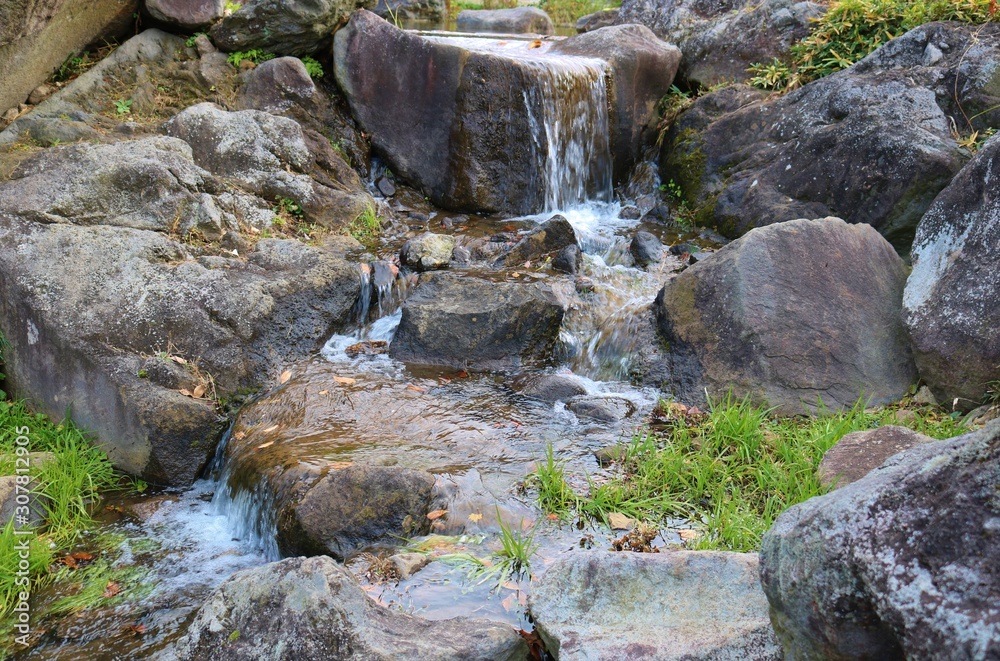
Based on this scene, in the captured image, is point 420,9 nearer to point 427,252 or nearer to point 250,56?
point 250,56

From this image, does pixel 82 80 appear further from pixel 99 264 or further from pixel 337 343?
pixel 337 343

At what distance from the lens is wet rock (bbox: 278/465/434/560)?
12.5 feet

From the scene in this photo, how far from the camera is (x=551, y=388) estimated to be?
5492 millimetres

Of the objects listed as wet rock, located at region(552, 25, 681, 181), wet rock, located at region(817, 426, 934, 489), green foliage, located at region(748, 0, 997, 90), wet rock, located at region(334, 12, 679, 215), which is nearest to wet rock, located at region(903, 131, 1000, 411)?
wet rock, located at region(817, 426, 934, 489)

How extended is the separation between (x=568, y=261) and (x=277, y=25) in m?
4.67

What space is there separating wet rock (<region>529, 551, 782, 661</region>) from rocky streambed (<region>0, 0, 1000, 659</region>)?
15 millimetres

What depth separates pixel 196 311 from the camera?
215 inches

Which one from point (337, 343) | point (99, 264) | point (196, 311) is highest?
point (99, 264)

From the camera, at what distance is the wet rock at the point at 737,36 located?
918 cm

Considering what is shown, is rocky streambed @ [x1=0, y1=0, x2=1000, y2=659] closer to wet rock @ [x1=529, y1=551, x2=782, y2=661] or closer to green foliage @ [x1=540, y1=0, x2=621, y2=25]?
wet rock @ [x1=529, y1=551, x2=782, y2=661]

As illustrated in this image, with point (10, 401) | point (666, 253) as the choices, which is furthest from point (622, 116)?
point (10, 401)

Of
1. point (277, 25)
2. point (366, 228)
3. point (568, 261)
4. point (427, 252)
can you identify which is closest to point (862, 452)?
point (568, 261)

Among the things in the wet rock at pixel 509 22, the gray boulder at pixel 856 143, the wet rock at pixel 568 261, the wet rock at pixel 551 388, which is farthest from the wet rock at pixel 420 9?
the wet rock at pixel 551 388

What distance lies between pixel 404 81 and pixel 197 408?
530 centimetres
